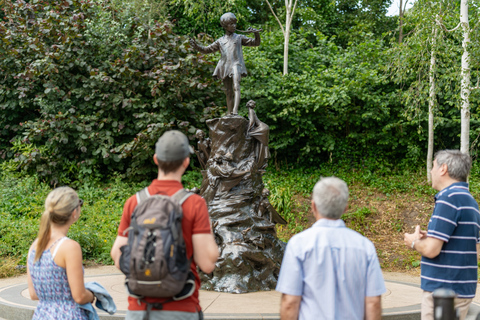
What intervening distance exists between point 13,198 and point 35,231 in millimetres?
2600

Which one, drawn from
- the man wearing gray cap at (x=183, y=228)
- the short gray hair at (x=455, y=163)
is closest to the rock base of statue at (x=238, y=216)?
the short gray hair at (x=455, y=163)

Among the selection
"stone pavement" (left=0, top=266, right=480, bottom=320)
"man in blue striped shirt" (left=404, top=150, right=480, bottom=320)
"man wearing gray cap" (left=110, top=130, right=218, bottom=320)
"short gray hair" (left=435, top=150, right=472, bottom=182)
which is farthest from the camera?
"stone pavement" (left=0, top=266, right=480, bottom=320)

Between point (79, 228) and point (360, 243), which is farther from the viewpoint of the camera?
point (79, 228)

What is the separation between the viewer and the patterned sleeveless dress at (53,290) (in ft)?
8.92

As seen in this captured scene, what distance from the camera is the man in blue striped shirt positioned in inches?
116

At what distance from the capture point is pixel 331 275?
2264 mm

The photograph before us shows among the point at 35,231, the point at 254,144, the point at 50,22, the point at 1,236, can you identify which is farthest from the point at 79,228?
the point at 50,22

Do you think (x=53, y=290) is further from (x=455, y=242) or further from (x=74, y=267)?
(x=455, y=242)

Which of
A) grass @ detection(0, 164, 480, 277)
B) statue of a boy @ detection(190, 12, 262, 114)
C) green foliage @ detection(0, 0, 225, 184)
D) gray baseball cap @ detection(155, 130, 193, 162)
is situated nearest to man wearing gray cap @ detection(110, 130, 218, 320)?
gray baseball cap @ detection(155, 130, 193, 162)

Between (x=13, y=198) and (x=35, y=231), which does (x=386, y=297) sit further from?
(x=13, y=198)

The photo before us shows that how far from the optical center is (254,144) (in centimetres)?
738

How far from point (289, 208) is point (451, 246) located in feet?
→ 28.8

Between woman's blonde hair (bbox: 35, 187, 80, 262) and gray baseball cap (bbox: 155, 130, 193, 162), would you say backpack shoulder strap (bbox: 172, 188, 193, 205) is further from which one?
woman's blonde hair (bbox: 35, 187, 80, 262)

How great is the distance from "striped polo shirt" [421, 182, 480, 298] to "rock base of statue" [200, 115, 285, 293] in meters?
3.45
